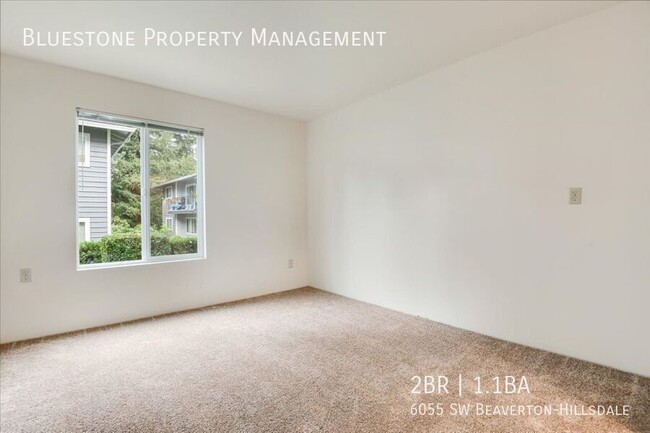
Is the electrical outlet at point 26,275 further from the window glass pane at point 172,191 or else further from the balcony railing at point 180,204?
the balcony railing at point 180,204

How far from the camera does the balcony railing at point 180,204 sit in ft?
11.8

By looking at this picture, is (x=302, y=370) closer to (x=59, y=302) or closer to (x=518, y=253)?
(x=518, y=253)

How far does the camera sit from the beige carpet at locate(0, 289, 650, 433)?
5.44ft

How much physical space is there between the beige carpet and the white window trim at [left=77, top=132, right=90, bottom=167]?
1.59 metres

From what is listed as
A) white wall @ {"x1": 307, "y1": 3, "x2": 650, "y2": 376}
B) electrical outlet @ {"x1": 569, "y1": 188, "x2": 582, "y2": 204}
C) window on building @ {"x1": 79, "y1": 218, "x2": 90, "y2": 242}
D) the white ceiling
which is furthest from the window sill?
electrical outlet @ {"x1": 569, "y1": 188, "x2": 582, "y2": 204}

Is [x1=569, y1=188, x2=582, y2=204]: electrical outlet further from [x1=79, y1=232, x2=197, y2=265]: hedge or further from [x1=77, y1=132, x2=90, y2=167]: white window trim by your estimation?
[x1=77, y1=132, x2=90, y2=167]: white window trim

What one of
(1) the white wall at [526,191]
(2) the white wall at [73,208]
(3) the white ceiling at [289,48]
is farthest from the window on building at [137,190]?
(1) the white wall at [526,191]

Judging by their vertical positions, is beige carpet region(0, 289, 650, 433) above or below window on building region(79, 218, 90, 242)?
below

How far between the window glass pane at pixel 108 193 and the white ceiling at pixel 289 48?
0.63 metres

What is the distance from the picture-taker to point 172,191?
362 centimetres

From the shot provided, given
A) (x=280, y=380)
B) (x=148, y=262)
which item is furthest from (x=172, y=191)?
(x=280, y=380)

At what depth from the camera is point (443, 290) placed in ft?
10.1

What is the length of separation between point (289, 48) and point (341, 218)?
7.00 ft

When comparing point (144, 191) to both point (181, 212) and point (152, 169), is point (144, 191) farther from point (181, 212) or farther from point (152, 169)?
point (181, 212)
